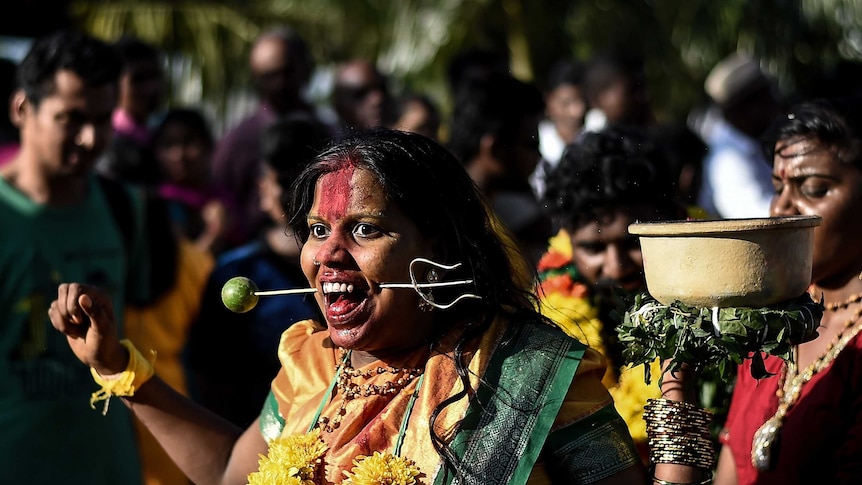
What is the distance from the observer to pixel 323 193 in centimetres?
301

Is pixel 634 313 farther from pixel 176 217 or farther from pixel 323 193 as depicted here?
pixel 176 217

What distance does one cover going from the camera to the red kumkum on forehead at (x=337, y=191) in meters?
2.95

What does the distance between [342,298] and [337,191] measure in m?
0.28

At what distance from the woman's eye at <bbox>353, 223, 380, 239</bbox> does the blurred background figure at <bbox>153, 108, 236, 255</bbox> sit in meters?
4.37

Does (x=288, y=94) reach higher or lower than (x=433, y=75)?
lower

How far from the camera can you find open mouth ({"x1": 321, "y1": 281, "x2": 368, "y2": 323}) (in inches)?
115

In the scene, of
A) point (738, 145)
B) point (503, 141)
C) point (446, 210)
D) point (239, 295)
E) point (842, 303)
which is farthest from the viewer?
point (738, 145)

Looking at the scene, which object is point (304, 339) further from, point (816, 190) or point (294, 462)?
point (816, 190)

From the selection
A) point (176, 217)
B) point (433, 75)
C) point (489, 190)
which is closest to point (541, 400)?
point (489, 190)

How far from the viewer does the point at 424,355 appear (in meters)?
3.05

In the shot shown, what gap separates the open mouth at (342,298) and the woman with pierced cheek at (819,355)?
1.20 meters

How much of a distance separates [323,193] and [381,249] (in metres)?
0.23

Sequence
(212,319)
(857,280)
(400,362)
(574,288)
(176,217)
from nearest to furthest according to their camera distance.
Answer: (400,362) < (857,280) < (574,288) < (212,319) < (176,217)

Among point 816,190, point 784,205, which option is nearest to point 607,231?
point 784,205
